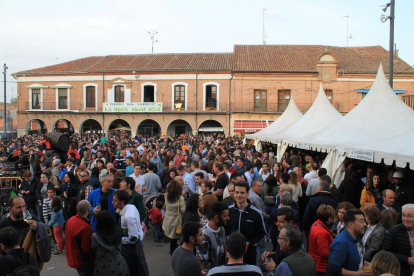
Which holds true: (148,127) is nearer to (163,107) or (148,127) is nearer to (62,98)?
(163,107)

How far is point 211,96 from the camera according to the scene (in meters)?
30.6

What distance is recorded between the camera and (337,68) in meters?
30.0

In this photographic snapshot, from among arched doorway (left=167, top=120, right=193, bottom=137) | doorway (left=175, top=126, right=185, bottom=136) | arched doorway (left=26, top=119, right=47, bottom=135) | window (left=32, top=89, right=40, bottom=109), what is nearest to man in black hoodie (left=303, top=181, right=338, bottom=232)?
arched doorway (left=167, top=120, right=193, bottom=137)

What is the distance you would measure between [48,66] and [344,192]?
32520 mm

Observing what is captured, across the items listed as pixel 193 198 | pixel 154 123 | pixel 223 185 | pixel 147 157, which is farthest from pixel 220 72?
pixel 193 198

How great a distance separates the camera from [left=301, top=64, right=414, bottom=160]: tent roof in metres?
7.99

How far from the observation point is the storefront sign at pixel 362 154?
6.99 m

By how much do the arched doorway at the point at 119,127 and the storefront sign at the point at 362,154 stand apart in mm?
24081

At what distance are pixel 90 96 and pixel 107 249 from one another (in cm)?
2966

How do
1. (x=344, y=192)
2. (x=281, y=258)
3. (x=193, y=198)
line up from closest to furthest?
(x=281, y=258)
(x=193, y=198)
(x=344, y=192)

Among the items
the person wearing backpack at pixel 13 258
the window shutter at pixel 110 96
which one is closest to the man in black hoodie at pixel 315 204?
the person wearing backpack at pixel 13 258

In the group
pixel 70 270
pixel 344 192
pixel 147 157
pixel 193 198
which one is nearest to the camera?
pixel 193 198

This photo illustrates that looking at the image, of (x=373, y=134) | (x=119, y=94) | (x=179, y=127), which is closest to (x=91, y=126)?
(x=119, y=94)

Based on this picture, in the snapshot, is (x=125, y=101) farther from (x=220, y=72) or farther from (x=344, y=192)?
(x=344, y=192)
